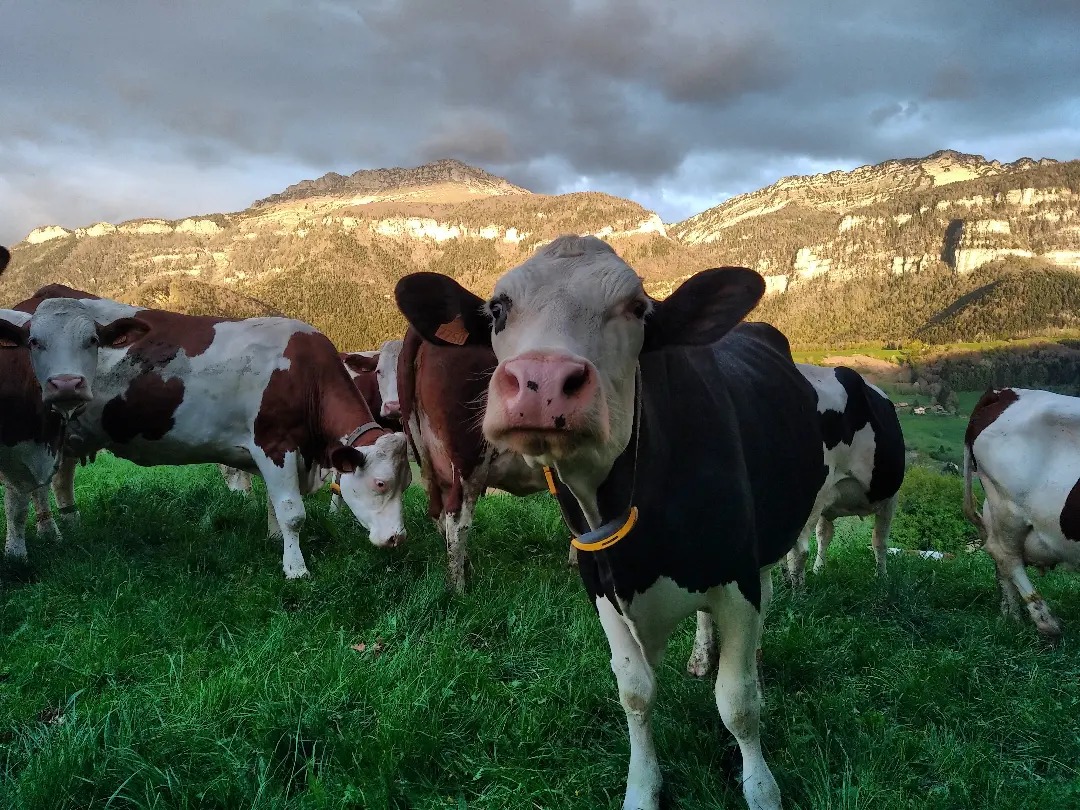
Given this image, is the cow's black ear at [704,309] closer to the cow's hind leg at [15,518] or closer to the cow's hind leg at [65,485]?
the cow's hind leg at [15,518]

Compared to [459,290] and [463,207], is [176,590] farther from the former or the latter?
[463,207]

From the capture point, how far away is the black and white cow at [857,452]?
6125 millimetres

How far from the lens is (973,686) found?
4023 mm

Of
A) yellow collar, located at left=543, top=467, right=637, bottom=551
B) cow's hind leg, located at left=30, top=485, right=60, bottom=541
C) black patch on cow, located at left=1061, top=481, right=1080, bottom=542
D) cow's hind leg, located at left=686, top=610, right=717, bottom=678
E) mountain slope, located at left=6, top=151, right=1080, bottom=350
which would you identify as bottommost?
cow's hind leg, located at left=686, top=610, right=717, bottom=678

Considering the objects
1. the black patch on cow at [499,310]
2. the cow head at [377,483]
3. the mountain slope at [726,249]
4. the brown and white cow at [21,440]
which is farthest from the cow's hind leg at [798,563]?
the mountain slope at [726,249]

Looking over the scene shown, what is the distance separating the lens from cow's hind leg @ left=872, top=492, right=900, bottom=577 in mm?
6930

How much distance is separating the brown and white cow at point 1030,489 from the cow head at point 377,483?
5.38 m

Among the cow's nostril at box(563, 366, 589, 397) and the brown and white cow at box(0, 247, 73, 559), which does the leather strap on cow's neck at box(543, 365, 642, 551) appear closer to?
the cow's nostril at box(563, 366, 589, 397)

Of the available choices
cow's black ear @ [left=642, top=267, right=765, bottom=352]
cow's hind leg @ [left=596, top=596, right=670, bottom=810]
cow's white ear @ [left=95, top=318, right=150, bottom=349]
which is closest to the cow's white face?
cow's white ear @ [left=95, top=318, right=150, bottom=349]

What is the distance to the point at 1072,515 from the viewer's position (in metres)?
5.40

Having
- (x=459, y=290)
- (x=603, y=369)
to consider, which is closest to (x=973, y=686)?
(x=603, y=369)

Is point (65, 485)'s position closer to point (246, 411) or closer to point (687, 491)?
point (246, 411)

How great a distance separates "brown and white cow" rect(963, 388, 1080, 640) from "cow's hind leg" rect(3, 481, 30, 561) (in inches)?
340

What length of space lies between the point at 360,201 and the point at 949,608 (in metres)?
204
